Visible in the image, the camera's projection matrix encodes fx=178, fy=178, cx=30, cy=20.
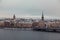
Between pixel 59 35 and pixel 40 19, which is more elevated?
pixel 40 19

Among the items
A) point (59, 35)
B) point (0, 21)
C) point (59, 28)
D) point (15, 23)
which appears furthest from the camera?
point (59, 35)

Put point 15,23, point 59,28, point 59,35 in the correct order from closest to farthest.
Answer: point 15,23 < point 59,28 < point 59,35

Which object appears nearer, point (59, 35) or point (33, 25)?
point (33, 25)

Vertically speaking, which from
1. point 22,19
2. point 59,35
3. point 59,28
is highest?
point 22,19

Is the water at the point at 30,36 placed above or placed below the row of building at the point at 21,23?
below

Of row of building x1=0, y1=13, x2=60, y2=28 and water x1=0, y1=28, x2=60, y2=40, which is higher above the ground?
row of building x1=0, y1=13, x2=60, y2=28

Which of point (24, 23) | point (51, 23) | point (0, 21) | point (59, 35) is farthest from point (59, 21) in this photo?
point (59, 35)

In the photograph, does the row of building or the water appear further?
the water

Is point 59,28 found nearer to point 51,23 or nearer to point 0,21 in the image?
point 51,23

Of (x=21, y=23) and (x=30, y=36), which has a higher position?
(x=21, y=23)

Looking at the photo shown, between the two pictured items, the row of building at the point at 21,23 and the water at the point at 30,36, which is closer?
the row of building at the point at 21,23

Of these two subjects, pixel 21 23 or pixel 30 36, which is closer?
pixel 21 23
